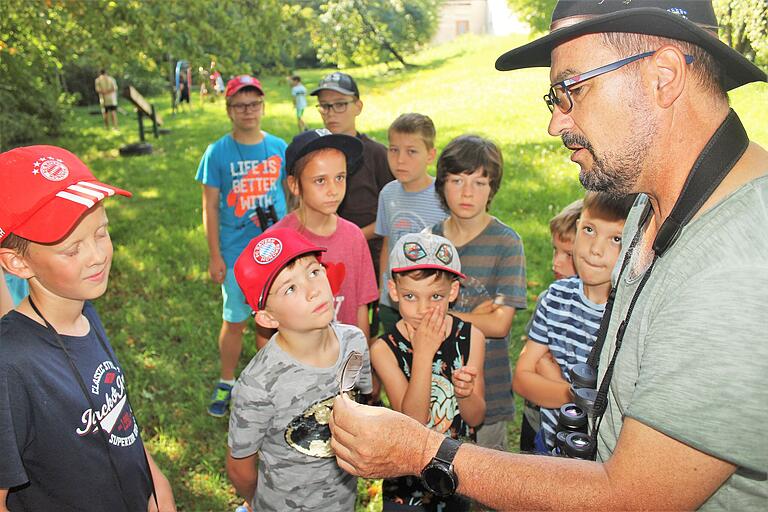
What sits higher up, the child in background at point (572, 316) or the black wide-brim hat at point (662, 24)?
the black wide-brim hat at point (662, 24)

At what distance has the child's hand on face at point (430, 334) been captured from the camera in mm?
2678

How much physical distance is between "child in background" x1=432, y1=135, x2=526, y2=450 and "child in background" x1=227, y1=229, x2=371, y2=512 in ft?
3.27

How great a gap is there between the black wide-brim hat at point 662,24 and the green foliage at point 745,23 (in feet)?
13.5

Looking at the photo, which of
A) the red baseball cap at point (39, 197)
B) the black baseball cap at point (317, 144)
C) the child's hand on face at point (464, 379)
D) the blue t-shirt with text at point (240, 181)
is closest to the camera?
the red baseball cap at point (39, 197)

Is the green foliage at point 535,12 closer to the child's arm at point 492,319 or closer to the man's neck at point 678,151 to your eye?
the child's arm at point 492,319

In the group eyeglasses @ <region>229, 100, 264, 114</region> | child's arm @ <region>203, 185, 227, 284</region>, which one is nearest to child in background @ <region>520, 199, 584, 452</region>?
child's arm @ <region>203, 185, 227, 284</region>

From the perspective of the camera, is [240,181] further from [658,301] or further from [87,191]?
[658,301]

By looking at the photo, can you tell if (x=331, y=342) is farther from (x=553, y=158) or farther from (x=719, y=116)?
(x=553, y=158)

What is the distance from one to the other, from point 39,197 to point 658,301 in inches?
76.3

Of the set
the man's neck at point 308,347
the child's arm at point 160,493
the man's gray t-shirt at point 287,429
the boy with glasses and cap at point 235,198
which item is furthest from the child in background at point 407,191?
the child's arm at point 160,493

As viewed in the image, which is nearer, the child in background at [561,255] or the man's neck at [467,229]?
the child in background at [561,255]

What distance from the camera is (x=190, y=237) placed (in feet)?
A: 27.8

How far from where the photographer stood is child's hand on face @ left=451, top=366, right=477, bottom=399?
263cm

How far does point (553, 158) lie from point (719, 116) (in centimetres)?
966
